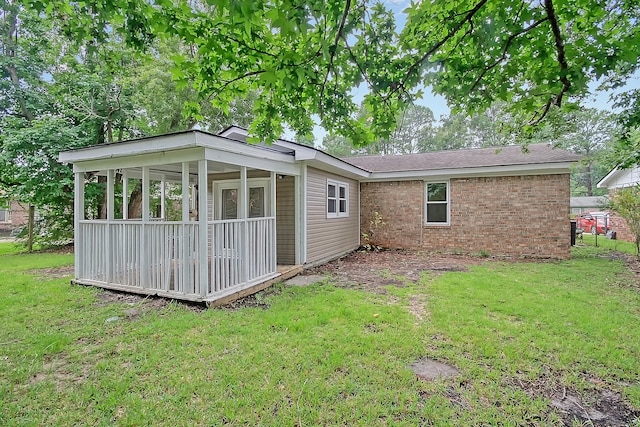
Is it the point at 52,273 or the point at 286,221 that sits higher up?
the point at 286,221

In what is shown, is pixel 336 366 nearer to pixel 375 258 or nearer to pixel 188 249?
pixel 188 249

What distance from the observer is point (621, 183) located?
1412 centimetres

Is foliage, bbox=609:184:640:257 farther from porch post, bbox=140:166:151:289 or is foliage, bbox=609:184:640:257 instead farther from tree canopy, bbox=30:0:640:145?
porch post, bbox=140:166:151:289

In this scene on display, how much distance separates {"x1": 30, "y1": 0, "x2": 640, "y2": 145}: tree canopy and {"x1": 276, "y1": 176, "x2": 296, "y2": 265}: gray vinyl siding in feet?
12.3

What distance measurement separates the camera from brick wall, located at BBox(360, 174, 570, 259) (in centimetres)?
884

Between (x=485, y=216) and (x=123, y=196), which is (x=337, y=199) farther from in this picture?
(x=123, y=196)

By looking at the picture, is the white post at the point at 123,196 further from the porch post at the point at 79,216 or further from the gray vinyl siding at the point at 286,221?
the gray vinyl siding at the point at 286,221

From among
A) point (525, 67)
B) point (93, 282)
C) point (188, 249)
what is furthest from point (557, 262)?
point (93, 282)

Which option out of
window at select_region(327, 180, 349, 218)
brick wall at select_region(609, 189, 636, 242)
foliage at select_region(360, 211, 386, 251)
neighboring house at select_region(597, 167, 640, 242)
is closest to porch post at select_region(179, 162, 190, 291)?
window at select_region(327, 180, 349, 218)

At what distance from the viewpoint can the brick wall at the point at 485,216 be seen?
29.0 ft

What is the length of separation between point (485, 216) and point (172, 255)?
29.3 feet

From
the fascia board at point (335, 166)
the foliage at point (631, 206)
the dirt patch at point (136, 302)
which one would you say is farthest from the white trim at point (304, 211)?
the foliage at point (631, 206)

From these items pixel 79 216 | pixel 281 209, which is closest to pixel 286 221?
pixel 281 209

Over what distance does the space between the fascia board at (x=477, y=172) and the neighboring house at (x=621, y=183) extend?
6075 mm
